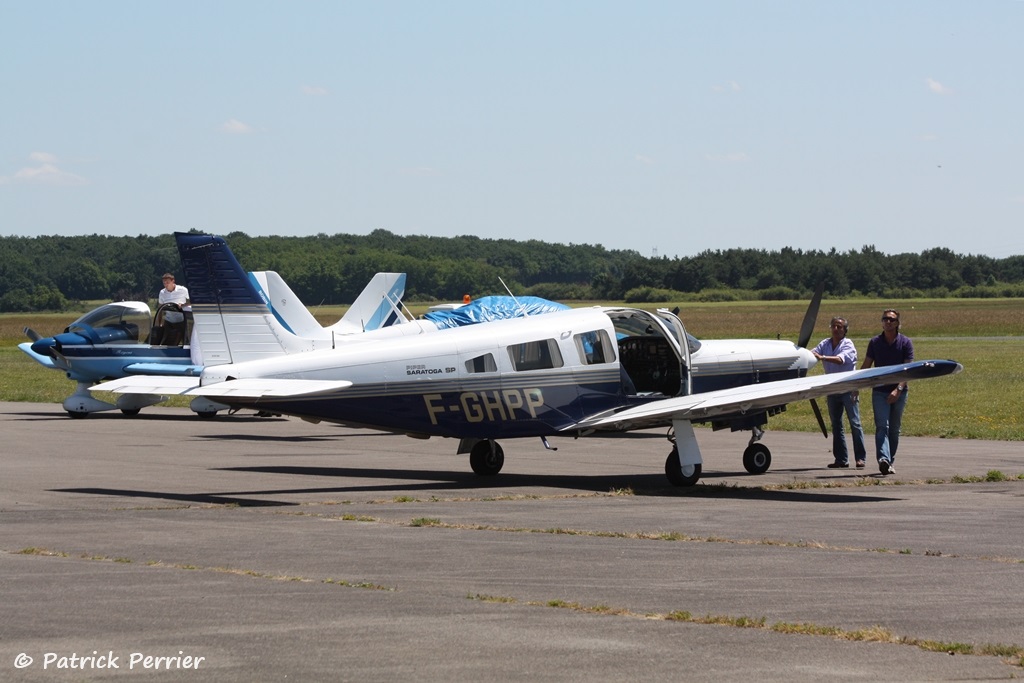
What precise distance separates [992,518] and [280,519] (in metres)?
6.68

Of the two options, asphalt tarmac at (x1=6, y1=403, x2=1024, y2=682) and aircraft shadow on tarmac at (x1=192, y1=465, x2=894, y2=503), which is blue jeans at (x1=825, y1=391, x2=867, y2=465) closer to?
asphalt tarmac at (x1=6, y1=403, x2=1024, y2=682)

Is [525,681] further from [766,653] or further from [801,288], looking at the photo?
[801,288]

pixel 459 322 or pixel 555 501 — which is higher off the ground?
pixel 459 322

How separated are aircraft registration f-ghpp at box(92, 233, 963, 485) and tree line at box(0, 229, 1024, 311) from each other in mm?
82765

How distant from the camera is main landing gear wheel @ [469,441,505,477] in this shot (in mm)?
16750

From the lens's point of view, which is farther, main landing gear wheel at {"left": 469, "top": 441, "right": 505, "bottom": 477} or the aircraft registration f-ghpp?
main landing gear wheel at {"left": 469, "top": 441, "right": 505, "bottom": 477}

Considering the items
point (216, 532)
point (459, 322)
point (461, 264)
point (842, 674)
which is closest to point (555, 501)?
point (216, 532)

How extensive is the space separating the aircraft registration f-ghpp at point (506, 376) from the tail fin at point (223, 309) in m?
0.01

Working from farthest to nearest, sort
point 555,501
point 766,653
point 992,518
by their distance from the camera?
point 555,501 → point 992,518 → point 766,653

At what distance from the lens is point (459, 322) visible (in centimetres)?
2464

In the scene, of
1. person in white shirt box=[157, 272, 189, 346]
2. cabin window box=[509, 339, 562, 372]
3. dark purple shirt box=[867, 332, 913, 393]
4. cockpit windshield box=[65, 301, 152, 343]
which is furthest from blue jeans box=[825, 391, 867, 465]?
cockpit windshield box=[65, 301, 152, 343]

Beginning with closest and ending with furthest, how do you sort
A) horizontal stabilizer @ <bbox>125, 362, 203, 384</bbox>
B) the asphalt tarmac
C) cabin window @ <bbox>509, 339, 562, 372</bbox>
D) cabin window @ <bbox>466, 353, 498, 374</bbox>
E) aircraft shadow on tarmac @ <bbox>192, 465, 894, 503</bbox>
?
the asphalt tarmac → aircraft shadow on tarmac @ <bbox>192, 465, 894, 503</bbox> → cabin window @ <bbox>466, 353, 498, 374</bbox> → cabin window @ <bbox>509, 339, 562, 372</bbox> → horizontal stabilizer @ <bbox>125, 362, 203, 384</bbox>

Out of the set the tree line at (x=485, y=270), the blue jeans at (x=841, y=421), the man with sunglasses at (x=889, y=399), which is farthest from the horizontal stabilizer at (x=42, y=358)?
the tree line at (x=485, y=270)

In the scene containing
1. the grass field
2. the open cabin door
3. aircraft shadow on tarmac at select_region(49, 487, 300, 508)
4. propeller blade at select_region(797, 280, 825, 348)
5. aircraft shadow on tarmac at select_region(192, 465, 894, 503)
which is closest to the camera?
aircraft shadow on tarmac at select_region(49, 487, 300, 508)
